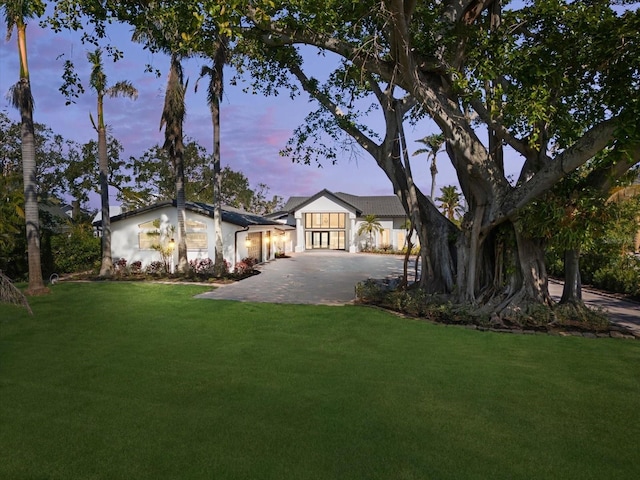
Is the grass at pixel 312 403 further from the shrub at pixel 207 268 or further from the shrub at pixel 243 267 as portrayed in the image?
the shrub at pixel 243 267

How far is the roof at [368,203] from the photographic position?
132ft

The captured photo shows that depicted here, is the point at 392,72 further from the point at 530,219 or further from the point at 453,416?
the point at 453,416

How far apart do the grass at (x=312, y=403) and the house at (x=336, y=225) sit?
102ft

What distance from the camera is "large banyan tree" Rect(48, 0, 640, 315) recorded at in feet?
25.5

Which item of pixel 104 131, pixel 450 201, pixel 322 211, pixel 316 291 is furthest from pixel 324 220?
pixel 316 291

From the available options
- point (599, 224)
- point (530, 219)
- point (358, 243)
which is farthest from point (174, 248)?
point (358, 243)

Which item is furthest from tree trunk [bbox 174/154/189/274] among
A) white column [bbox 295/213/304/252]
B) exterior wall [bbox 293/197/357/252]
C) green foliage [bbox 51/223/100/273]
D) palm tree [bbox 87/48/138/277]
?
white column [bbox 295/213/304/252]

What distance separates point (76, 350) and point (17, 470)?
4.09m

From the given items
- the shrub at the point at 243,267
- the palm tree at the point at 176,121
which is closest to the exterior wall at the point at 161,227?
the shrub at the point at 243,267

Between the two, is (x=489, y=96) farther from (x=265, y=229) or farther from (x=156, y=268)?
(x=265, y=229)

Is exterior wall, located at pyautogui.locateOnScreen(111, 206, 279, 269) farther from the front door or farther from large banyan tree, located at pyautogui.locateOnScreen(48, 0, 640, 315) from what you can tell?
the front door

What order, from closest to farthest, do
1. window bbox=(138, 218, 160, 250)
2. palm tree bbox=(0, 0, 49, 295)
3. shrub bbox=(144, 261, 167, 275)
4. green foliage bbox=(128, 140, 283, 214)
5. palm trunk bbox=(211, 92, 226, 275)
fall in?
palm tree bbox=(0, 0, 49, 295), palm trunk bbox=(211, 92, 226, 275), shrub bbox=(144, 261, 167, 275), window bbox=(138, 218, 160, 250), green foliage bbox=(128, 140, 283, 214)

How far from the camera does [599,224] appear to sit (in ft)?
27.5

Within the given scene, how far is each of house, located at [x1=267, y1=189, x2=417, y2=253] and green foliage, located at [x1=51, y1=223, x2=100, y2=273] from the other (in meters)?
20.2
